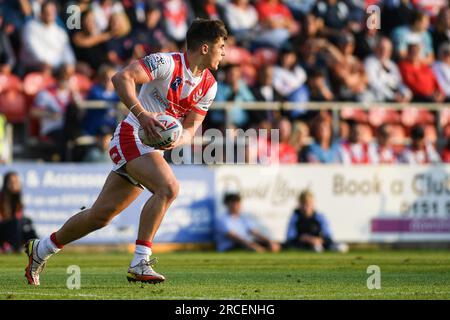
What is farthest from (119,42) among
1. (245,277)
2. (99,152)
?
(245,277)

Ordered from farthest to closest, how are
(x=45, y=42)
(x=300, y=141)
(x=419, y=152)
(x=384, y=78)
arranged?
1. (x=384, y=78)
2. (x=419, y=152)
3. (x=300, y=141)
4. (x=45, y=42)

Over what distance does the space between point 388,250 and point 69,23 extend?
7373mm

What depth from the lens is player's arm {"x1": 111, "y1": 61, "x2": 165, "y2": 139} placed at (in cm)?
1008

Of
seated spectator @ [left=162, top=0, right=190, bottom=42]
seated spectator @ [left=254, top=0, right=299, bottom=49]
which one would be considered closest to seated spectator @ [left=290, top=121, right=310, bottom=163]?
seated spectator @ [left=254, top=0, right=299, bottom=49]

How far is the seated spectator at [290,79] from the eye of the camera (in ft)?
72.3

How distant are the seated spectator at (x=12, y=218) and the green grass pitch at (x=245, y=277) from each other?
93 centimetres

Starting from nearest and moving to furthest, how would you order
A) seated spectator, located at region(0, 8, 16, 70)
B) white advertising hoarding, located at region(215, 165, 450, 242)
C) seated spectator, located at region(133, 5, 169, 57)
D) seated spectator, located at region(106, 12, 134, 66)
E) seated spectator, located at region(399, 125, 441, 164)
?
white advertising hoarding, located at region(215, 165, 450, 242)
seated spectator, located at region(0, 8, 16, 70)
seated spectator, located at region(133, 5, 169, 57)
seated spectator, located at region(106, 12, 134, 66)
seated spectator, located at region(399, 125, 441, 164)

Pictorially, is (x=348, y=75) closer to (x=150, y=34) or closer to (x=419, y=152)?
(x=419, y=152)

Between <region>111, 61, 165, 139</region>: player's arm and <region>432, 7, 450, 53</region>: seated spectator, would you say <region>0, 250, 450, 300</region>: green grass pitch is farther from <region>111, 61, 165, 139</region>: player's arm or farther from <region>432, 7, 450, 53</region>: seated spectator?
<region>432, 7, 450, 53</region>: seated spectator

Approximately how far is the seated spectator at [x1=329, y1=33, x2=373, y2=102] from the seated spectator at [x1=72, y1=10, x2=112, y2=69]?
16.2 feet

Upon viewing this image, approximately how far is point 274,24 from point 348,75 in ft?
6.20

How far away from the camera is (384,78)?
23.3 meters

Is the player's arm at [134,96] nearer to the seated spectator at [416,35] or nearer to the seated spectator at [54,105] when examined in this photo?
the seated spectator at [54,105]

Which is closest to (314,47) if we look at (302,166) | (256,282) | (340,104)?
(340,104)
